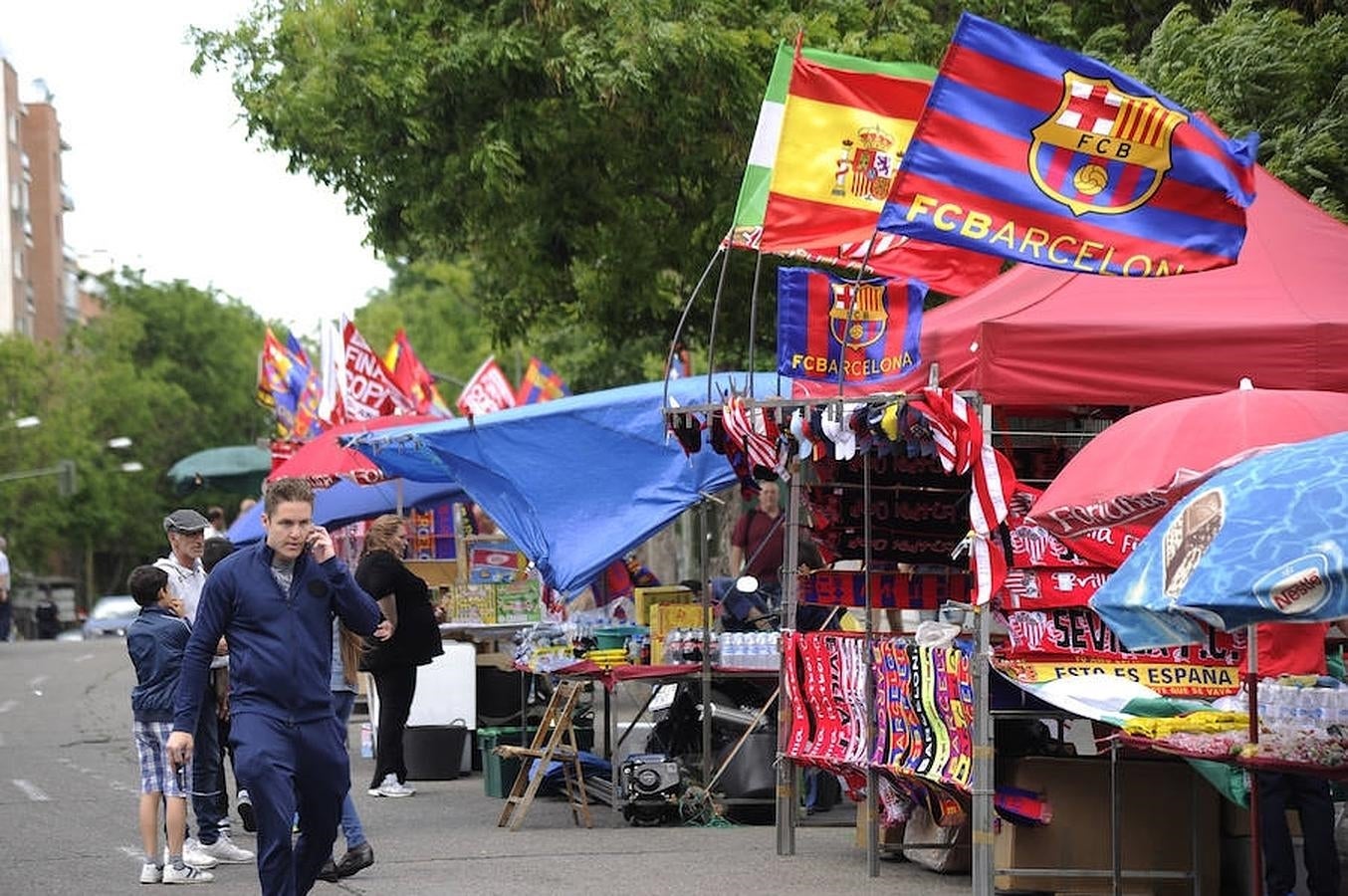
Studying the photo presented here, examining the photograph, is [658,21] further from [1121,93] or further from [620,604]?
[1121,93]

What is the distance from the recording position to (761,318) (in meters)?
21.7

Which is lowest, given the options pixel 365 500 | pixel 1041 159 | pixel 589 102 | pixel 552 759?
pixel 552 759

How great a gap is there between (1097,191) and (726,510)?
19165mm

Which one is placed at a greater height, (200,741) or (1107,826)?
(200,741)

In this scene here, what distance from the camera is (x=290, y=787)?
8.43m

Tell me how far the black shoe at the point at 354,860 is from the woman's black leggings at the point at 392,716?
13.7 feet

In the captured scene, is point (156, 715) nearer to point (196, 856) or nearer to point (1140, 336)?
point (196, 856)

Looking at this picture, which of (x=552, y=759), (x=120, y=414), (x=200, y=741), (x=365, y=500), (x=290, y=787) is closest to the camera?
(x=290, y=787)

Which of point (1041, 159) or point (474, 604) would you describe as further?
point (474, 604)

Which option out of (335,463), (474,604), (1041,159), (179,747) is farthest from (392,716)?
(1041,159)

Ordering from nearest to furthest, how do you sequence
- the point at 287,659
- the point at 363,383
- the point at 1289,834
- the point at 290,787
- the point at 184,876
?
the point at 290,787 < the point at 287,659 < the point at 1289,834 < the point at 184,876 < the point at 363,383

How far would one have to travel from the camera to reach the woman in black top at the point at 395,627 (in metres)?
15.2

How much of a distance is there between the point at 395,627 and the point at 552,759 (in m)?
1.65

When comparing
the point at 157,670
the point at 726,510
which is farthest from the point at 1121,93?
the point at 726,510
